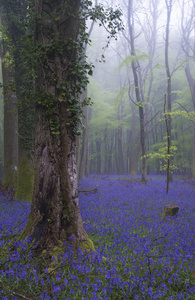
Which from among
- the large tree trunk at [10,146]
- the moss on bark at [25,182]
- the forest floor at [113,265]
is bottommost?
the forest floor at [113,265]

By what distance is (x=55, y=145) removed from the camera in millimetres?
3781

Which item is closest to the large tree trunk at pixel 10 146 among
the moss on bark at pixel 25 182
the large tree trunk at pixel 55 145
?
the moss on bark at pixel 25 182

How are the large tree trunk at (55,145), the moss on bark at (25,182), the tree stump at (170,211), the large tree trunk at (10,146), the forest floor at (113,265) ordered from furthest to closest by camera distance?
the large tree trunk at (10,146), the moss on bark at (25,182), the tree stump at (170,211), the large tree trunk at (55,145), the forest floor at (113,265)

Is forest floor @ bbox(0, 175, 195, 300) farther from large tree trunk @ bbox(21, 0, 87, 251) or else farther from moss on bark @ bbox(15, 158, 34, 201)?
moss on bark @ bbox(15, 158, 34, 201)

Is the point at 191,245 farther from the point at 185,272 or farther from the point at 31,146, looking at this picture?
the point at 31,146

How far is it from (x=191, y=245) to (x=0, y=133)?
80.9 ft

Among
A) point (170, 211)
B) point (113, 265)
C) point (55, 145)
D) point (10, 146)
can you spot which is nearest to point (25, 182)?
point (10, 146)

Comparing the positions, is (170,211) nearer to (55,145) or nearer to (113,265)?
(113,265)

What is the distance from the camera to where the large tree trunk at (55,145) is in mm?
3654

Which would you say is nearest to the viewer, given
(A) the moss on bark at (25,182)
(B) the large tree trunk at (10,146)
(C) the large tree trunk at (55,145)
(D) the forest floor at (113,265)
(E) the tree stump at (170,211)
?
(D) the forest floor at (113,265)

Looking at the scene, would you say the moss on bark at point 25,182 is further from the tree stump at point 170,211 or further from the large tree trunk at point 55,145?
the tree stump at point 170,211

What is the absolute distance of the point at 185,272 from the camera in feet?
11.3


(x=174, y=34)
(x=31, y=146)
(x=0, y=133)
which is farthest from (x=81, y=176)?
(x=174, y=34)

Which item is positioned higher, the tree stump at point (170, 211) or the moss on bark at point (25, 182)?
the moss on bark at point (25, 182)
